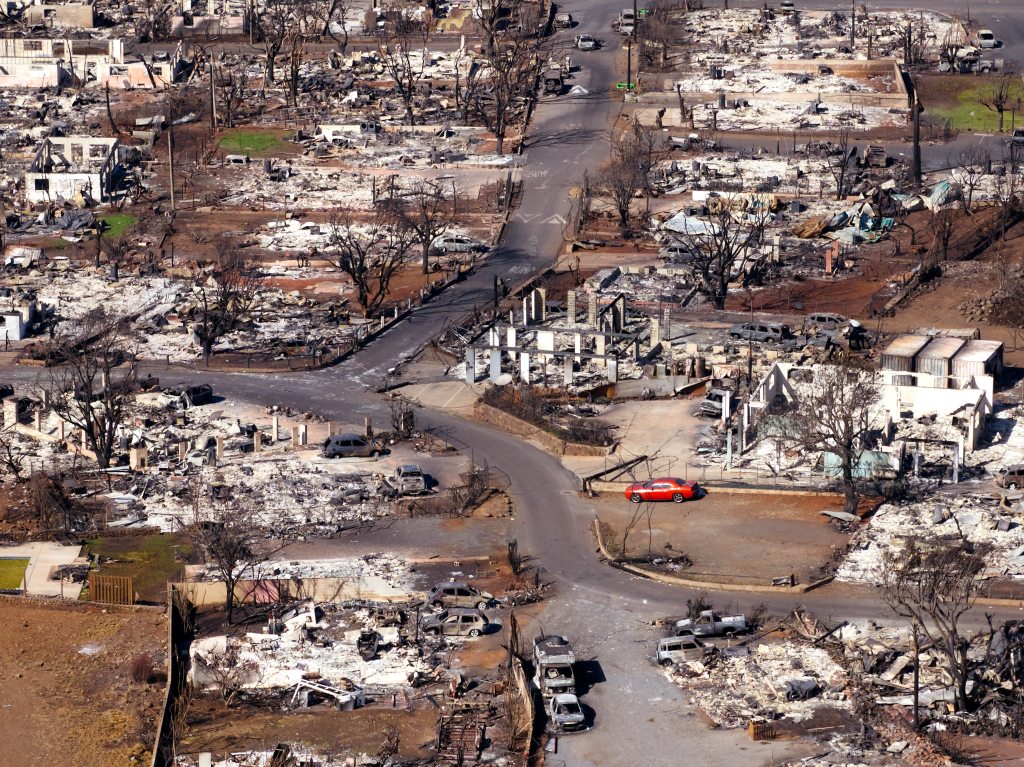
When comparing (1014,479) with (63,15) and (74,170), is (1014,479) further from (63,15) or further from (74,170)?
(63,15)

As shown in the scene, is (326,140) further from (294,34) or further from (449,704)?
(449,704)

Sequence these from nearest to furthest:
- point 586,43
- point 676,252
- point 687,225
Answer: point 676,252 < point 687,225 < point 586,43

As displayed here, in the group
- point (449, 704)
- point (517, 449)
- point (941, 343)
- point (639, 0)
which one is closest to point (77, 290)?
point (517, 449)

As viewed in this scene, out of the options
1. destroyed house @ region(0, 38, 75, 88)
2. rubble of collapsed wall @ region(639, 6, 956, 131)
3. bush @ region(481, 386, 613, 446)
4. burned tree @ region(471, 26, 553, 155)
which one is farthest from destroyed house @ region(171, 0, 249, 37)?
bush @ region(481, 386, 613, 446)

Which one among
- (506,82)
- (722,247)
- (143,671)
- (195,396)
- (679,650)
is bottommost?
(143,671)

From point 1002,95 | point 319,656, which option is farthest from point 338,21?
point 319,656

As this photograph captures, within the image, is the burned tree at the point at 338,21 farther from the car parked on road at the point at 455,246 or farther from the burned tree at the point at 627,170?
the car parked on road at the point at 455,246

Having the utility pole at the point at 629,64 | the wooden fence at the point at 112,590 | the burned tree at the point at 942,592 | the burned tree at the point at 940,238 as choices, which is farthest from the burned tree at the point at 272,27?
the burned tree at the point at 942,592
